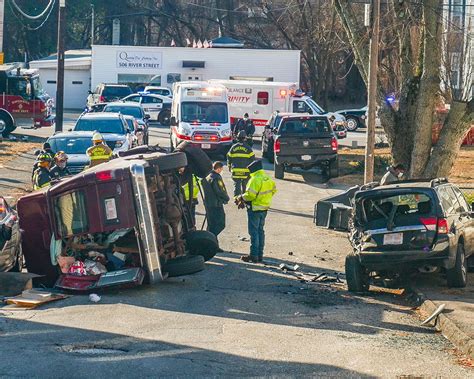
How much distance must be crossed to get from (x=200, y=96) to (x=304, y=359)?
25.7 meters

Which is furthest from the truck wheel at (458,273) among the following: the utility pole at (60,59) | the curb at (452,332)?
the utility pole at (60,59)

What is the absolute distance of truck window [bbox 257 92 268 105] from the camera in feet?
137

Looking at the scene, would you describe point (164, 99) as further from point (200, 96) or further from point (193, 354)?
→ point (193, 354)

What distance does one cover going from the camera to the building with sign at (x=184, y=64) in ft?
182

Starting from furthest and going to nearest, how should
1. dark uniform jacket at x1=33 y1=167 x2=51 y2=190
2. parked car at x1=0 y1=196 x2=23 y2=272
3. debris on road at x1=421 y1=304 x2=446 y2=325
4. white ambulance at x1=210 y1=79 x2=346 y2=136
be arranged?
white ambulance at x1=210 y1=79 x2=346 y2=136 → dark uniform jacket at x1=33 y1=167 x2=51 y2=190 → parked car at x1=0 y1=196 x2=23 y2=272 → debris on road at x1=421 y1=304 x2=446 y2=325

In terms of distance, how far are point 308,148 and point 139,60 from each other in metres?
29.2

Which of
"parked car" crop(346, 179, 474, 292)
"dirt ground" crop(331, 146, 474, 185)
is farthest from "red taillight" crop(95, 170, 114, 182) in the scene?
"dirt ground" crop(331, 146, 474, 185)

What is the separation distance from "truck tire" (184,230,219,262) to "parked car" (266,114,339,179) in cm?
1552

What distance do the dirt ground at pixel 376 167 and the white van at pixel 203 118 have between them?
4.13 metres

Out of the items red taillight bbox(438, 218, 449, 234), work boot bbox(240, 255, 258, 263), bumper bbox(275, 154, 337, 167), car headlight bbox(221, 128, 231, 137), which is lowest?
work boot bbox(240, 255, 258, 263)

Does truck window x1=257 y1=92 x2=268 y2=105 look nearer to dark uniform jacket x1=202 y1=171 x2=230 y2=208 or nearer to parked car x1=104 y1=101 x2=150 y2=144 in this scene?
parked car x1=104 y1=101 x2=150 y2=144

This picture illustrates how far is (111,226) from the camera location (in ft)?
44.1

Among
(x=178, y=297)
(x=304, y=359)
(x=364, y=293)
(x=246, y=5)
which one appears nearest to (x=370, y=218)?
(x=364, y=293)

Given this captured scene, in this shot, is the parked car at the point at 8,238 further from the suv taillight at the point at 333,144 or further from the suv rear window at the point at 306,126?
the suv rear window at the point at 306,126
